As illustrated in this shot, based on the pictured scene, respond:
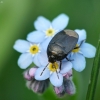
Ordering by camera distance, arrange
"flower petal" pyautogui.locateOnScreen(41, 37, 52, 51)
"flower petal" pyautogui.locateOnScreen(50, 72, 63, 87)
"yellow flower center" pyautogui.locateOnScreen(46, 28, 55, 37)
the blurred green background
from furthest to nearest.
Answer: the blurred green background → "yellow flower center" pyautogui.locateOnScreen(46, 28, 55, 37) → "flower petal" pyautogui.locateOnScreen(41, 37, 52, 51) → "flower petal" pyautogui.locateOnScreen(50, 72, 63, 87)

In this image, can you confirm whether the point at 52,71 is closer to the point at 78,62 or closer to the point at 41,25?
the point at 78,62

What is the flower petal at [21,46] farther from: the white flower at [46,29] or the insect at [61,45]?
the insect at [61,45]

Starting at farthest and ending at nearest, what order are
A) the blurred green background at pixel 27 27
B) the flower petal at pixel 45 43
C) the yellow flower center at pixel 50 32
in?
the blurred green background at pixel 27 27 → the yellow flower center at pixel 50 32 → the flower petal at pixel 45 43

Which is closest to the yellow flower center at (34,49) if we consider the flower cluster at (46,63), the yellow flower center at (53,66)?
the flower cluster at (46,63)

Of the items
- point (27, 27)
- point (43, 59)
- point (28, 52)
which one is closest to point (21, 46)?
point (28, 52)

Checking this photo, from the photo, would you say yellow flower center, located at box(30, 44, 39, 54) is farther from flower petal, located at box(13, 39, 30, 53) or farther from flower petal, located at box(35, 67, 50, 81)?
flower petal, located at box(35, 67, 50, 81)

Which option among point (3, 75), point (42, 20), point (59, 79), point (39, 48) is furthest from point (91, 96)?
point (3, 75)

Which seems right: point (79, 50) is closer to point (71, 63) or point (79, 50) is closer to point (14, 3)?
point (71, 63)

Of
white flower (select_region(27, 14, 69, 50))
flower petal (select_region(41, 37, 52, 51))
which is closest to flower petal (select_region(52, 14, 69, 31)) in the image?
white flower (select_region(27, 14, 69, 50))
